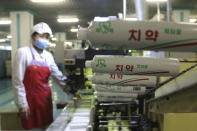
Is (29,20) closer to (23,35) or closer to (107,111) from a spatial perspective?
(23,35)

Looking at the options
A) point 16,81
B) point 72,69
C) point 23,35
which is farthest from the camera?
point 23,35

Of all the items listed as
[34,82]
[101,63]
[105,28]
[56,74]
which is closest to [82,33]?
[105,28]

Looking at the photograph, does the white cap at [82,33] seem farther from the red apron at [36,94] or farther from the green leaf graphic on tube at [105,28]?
the red apron at [36,94]

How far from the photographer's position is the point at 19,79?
6.91 feet

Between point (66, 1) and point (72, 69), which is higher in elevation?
point (66, 1)

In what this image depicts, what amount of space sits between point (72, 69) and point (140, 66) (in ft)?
10.2

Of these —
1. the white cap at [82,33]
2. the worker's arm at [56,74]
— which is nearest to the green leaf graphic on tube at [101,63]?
the white cap at [82,33]

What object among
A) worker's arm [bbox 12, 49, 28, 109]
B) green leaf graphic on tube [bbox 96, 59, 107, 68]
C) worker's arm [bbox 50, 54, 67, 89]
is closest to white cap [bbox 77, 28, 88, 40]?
green leaf graphic on tube [bbox 96, 59, 107, 68]

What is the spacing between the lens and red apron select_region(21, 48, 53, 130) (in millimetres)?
2262

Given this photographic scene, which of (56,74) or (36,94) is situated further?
(56,74)

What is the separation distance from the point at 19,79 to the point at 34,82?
209mm

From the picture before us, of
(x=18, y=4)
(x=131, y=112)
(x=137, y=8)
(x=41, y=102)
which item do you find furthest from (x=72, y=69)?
(x=18, y=4)

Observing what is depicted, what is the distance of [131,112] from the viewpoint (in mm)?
2121

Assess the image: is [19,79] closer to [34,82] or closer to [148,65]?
[34,82]
